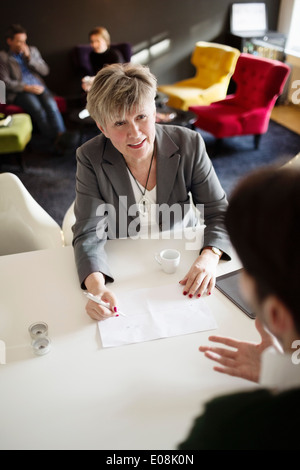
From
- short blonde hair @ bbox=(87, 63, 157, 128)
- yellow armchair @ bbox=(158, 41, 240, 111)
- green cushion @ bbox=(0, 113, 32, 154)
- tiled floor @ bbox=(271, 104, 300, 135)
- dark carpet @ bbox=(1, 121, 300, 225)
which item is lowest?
dark carpet @ bbox=(1, 121, 300, 225)

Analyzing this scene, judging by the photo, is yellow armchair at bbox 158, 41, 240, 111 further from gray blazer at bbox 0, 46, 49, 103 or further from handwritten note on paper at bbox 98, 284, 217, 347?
handwritten note on paper at bbox 98, 284, 217, 347

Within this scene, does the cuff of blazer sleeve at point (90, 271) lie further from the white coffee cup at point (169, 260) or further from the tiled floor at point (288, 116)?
the tiled floor at point (288, 116)

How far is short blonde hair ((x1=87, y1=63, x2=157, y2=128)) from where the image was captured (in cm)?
136

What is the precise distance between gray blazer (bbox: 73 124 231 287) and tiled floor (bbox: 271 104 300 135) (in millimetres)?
3772

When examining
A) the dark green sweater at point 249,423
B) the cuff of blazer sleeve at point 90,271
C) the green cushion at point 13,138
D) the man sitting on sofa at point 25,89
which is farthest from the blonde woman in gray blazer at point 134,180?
the man sitting on sofa at point 25,89

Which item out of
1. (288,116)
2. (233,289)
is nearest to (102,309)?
(233,289)

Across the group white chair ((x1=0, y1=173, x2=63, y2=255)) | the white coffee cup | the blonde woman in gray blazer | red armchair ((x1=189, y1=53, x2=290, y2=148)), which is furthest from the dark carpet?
the white coffee cup

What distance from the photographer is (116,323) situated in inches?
44.1

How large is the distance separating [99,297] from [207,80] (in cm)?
471

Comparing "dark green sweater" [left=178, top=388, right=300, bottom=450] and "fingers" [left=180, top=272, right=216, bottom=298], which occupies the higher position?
"dark green sweater" [left=178, top=388, right=300, bottom=450]

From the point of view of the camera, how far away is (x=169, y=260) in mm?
1281

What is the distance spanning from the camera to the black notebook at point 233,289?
1142 mm

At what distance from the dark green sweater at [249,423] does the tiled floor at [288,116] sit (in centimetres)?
475
